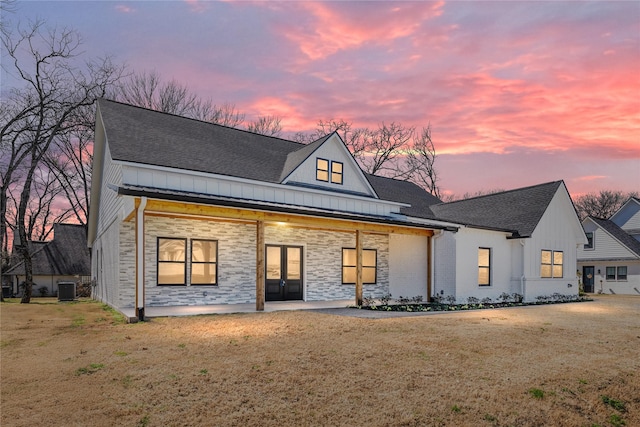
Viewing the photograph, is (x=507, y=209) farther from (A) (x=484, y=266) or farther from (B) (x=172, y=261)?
(B) (x=172, y=261)

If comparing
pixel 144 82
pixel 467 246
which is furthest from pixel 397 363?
pixel 144 82

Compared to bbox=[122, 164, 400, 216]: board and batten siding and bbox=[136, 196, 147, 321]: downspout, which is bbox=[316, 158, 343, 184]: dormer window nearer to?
bbox=[122, 164, 400, 216]: board and batten siding

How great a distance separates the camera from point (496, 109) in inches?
793

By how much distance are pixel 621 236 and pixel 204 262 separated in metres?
32.4

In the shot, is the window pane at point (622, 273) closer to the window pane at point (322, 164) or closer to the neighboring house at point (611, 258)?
the neighboring house at point (611, 258)

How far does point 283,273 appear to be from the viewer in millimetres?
15781

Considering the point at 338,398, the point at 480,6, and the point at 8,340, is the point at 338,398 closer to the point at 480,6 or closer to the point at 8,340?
the point at 8,340

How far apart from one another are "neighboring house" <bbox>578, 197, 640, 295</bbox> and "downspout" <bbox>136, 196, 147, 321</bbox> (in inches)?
1274

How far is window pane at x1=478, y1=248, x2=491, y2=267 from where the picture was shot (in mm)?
19031

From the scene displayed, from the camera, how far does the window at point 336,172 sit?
724 inches

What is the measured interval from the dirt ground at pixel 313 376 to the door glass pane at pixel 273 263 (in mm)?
5341

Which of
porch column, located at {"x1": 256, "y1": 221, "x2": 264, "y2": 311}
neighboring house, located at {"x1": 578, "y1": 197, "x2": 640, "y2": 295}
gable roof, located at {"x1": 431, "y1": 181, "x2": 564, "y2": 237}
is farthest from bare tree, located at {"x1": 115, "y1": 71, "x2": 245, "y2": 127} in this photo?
neighboring house, located at {"x1": 578, "y1": 197, "x2": 640, "y2": 295}

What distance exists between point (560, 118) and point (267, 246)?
1511 cm

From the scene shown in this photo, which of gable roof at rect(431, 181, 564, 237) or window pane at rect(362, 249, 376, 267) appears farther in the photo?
gable roof at rect(431, 181, 564, 237)
